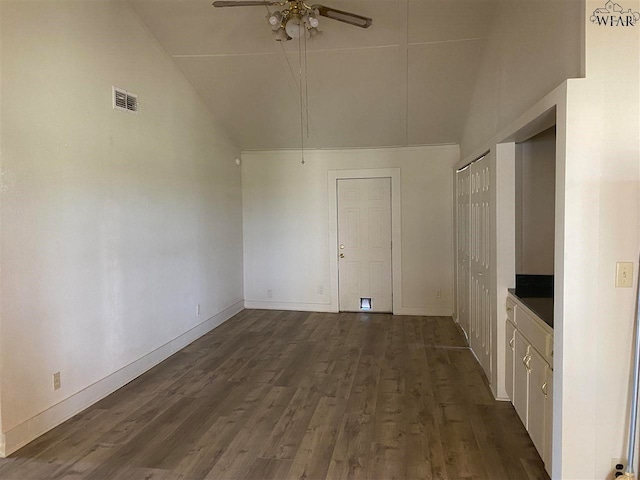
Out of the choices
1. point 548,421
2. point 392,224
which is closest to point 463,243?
point 392,224

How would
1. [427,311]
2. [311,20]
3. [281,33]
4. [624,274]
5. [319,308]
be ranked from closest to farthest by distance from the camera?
[624,274] → [311,20] → [281,33] → [427,311] → [319,308]

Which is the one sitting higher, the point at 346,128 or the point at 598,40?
the point at 346,128

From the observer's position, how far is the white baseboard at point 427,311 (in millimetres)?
6242

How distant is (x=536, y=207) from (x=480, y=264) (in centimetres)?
83

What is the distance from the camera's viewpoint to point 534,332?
265cm

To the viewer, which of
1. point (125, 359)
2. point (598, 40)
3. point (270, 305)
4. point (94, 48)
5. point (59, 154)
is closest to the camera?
point (598, 40)

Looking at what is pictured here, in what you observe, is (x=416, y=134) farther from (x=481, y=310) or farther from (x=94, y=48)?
(x=94, y=48)

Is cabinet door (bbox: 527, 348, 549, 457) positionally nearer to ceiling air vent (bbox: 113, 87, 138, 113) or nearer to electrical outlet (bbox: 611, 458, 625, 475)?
electrical outlet (bbox: 611, 458, 625, 475)

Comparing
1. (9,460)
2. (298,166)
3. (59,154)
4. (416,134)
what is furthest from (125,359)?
(416,134)

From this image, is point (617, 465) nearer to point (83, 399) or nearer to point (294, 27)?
point (294, 27)

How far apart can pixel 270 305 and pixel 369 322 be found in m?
1.66

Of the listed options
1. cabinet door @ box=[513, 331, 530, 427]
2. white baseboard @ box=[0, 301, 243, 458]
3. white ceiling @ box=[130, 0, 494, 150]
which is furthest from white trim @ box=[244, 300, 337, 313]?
cabinet door @ box=[513, 331, 530, 427]

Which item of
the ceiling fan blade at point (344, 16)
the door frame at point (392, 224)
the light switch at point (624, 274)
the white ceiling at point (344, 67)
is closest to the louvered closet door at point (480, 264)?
the white ceiling at point (344, 67)

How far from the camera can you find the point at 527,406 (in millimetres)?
2822
